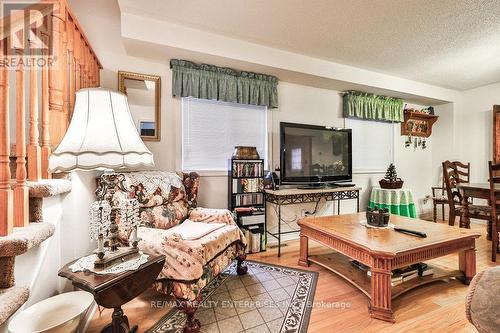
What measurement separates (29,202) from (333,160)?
3286mm

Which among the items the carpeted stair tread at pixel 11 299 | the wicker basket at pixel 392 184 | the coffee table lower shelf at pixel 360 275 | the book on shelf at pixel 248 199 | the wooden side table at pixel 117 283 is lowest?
the coffee table lower shelf at pixel 360 275

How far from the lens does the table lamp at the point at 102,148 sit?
1.03 meters

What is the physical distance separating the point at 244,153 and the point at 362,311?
190cm

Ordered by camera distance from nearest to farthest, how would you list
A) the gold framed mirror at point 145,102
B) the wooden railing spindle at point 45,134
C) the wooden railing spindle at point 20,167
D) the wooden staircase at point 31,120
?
the wooden staircase at point 31,120 < the wooden railing spindle at point 20,167 < the wooden railing spindle at point 45,134 < the gold framed mirror at point 145,102

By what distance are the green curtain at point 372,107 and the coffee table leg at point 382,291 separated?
2716 mm

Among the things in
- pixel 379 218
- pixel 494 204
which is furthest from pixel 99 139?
pixel 494 204

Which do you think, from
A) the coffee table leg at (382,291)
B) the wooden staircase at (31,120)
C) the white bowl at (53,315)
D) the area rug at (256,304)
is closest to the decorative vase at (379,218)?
the coffee table leg at (382,291)

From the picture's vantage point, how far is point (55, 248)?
4.18ft

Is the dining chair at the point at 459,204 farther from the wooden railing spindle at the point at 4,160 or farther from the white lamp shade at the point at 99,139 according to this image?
the wooden railing spindle at the point at 4,160

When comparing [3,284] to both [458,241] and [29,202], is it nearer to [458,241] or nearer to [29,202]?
[29,202]

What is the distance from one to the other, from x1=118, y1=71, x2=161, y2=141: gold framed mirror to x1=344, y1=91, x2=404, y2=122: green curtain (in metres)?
2.87

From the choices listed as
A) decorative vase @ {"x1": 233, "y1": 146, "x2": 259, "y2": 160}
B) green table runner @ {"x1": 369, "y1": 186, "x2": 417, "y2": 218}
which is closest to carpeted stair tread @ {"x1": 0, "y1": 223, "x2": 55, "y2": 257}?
decorative vase @ {"x1": 233, "y1": 146, "x2": 259, "y2": 160}

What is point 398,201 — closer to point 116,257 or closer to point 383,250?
point 383,250

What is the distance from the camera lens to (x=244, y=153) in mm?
2863
